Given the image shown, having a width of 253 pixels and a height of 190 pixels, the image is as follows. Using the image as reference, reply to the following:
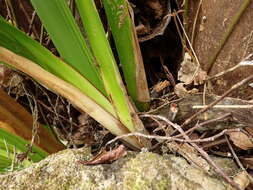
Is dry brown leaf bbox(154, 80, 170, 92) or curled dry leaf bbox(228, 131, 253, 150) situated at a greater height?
dry brown leaf bbox(154, 80, 170, 92)

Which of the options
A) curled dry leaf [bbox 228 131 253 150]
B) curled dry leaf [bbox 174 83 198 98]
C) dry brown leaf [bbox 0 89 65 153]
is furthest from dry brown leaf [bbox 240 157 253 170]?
dry brown leaf [bbox 0 89 65 153]

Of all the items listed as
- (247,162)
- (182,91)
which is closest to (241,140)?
(247,162)

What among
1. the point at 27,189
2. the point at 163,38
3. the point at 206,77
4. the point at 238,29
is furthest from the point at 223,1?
the point at 27,189

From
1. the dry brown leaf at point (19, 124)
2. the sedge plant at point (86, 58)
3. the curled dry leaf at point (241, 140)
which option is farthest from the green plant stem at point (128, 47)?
the dry brown leaf at point (19, 124)

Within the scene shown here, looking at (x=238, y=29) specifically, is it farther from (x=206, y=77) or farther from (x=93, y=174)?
(x=93, y=174)

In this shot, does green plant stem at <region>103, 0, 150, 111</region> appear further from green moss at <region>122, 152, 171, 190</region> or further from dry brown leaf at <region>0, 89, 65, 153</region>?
dry brown leaf at <region>0, 89, 65, 153</region>

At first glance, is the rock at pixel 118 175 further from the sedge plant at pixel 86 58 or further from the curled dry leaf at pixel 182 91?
the curled dry leaf at pixel 182 91
